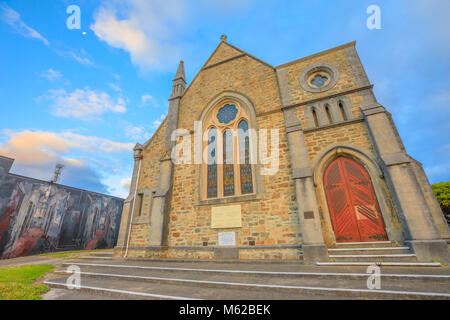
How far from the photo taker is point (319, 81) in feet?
30.6

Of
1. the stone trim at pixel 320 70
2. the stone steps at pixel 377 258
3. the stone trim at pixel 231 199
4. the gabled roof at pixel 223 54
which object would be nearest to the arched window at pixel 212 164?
the stone trim at pixel 231 199

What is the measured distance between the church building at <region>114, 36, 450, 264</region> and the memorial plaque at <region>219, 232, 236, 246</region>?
1.7 inches

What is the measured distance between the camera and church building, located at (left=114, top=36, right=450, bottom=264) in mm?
6348

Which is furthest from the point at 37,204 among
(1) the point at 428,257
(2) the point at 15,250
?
(1) the point at 428,257

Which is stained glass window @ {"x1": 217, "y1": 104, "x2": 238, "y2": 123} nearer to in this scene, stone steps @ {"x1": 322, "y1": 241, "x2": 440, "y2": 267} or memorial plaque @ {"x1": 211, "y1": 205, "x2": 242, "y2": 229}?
memorial plaque @ {"x1": 211, "y1": 205, "x2": 242, "y2": 229}

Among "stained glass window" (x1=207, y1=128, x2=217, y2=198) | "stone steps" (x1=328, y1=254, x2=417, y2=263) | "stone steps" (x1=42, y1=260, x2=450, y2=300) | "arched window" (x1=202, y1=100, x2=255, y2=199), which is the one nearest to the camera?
"stone steps" (x1=42, y1=260, x2=450, y2=300)

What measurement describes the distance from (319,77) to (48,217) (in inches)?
983

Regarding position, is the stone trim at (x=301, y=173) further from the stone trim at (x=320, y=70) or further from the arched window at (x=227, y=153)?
the stone trim at (x=320, y=70)

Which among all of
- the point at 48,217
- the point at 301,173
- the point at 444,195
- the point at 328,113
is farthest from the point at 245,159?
the point at 48,217

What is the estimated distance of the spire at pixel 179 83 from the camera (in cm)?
1289

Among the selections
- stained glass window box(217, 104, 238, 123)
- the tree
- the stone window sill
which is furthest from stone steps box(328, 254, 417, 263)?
the tree

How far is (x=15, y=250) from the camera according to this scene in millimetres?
15070

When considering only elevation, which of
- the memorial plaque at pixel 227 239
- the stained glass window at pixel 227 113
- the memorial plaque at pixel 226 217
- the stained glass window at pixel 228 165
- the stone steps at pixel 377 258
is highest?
the stained glass window at pixel 227 113
